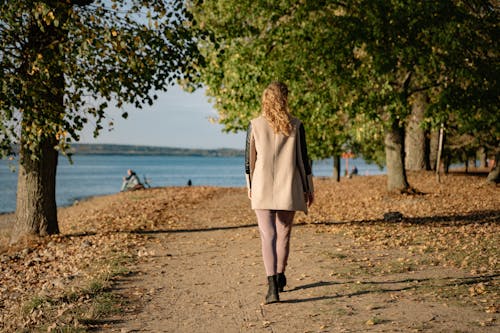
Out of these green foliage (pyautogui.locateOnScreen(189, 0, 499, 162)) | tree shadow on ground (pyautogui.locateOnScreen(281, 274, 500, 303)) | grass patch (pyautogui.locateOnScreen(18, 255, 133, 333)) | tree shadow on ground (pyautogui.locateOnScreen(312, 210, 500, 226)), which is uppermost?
green foliage (pyautogui.locateOnScreen(189, 0, 499, 162))

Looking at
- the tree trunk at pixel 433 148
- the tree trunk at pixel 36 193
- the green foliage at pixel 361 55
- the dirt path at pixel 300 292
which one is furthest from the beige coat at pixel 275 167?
the tree trunk at pixel 433 148

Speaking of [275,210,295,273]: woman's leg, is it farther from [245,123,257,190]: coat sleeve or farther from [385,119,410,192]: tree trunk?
[385,119,410,192]: tree trunk

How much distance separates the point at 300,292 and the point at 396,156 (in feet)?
47.8

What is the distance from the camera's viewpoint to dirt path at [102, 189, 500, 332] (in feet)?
20.3

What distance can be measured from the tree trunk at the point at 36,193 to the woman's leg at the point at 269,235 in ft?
25.1

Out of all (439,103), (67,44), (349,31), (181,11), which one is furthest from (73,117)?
(439,103)

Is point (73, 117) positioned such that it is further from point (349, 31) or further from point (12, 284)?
point (349, 31)

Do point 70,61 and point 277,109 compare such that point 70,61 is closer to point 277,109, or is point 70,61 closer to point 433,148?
point 277,109

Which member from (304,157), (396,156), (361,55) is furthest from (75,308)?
(396,156)

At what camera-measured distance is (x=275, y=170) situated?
22.7ft

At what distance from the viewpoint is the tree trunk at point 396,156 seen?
69.1 ft

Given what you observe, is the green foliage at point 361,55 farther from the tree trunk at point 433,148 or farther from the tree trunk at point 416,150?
the tree trunk at point 433,148

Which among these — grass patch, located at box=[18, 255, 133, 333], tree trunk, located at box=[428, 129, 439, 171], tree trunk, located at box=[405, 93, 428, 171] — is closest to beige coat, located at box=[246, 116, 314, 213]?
grass patch, located at box=[18, 255, 133, 333]

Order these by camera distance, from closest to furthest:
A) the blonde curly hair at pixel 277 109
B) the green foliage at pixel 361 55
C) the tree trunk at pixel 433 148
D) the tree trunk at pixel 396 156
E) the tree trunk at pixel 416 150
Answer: the blonde curly hair at pixel 277 109
the green foliage at pixel 361 55
the tree trunk at pixel 396 156
the tree trunk at pixel 416 150
the tree trunk at pixel 433 148
